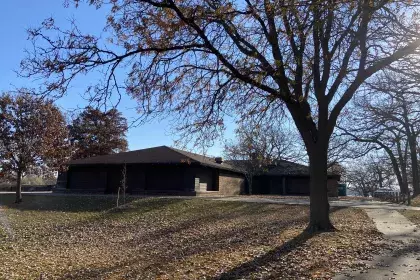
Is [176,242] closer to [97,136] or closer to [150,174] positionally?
[150,174]

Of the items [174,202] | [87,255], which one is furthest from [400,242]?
[174,202]

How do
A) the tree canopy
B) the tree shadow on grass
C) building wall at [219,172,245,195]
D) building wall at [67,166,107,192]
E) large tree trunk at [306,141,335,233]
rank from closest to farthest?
the tree shadow on grass
large tree trunk at [306,141,335,233]
building wall at [67,166,107,192]
building wall at [219,172,245,195]
the tree canopy

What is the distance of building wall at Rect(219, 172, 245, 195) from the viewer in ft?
136

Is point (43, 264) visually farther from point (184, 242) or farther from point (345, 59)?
point (345, 59)

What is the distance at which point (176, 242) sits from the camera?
15719 mm

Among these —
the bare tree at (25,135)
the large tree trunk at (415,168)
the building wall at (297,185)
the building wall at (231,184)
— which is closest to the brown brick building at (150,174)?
the building wall at (231,184)

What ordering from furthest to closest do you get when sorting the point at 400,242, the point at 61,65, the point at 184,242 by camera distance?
the point at 184,242 < the point at 400,242 < the point at 61,65

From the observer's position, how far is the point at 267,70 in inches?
428

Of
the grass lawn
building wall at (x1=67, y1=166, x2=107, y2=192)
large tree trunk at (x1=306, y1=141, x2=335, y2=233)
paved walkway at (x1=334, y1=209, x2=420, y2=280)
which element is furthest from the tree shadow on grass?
building wall at (x1=67, y1=166, x2=107, y2=192)

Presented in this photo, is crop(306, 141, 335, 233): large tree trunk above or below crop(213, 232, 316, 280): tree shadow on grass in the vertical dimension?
above

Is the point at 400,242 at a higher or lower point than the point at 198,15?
lower

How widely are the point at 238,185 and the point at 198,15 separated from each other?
3866cm

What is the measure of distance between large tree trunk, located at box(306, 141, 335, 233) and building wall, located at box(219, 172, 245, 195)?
90.8ft

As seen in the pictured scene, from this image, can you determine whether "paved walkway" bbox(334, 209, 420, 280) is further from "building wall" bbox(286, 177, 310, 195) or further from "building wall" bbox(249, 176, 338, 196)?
"building wall" bbox(249, 176, 338, 196)
